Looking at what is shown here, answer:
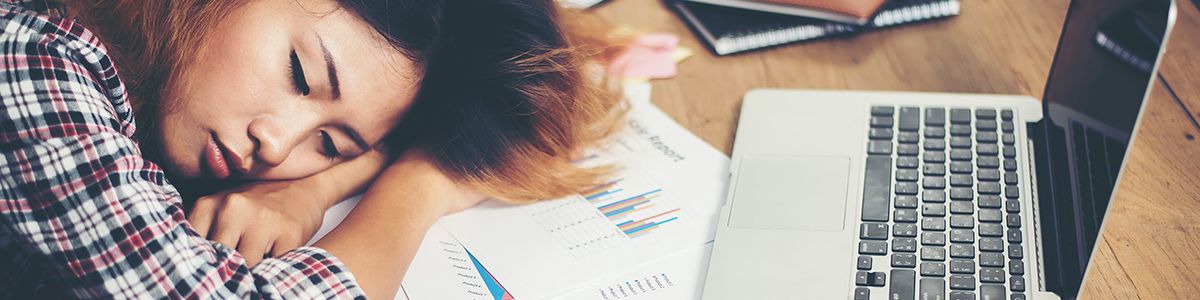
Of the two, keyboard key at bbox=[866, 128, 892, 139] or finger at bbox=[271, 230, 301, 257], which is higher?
keyboard key at bbox=[866, 128, 892, 139]

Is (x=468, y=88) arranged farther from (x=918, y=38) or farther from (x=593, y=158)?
(x=918, y=38)

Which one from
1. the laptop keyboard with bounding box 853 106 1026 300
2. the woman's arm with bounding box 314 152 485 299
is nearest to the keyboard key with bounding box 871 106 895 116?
the laptop keyboard with bounding box 853 106 1026 300

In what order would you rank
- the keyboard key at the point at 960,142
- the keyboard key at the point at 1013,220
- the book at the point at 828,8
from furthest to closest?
the book at the point at 828,8
the keyboard key at the point at 960,142
the keyboard key at the point at 1013,220

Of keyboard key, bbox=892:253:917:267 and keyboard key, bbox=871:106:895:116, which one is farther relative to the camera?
keyboard key, bbox=871:106:895:116

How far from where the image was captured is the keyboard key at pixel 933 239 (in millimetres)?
746

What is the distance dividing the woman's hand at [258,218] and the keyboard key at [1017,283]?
1.71 feet

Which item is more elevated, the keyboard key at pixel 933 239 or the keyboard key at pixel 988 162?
→ the keyboard key at pixel 988 162

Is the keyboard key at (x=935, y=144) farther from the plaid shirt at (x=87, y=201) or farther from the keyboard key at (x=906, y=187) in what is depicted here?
the plaid shirt at (x=87, y=201)

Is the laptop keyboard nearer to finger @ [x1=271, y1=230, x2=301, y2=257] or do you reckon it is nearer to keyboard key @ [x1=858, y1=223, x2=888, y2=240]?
keyboard key @ [x1=858, y1=223, x2=888, y2=240]

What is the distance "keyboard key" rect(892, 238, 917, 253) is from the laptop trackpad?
1.8 inches

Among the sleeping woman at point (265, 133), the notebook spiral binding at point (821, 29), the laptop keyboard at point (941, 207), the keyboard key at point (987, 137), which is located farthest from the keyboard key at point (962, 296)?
the notebook spiral binding at point (821, 29)

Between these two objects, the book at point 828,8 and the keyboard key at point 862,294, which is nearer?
the keyboard key at point 862,294

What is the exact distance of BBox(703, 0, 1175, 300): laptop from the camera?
695 millimetres

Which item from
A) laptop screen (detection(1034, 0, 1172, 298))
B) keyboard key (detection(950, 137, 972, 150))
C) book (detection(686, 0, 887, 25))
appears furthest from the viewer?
book (detection(686, 0, 887, 25))
